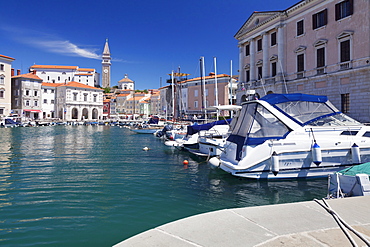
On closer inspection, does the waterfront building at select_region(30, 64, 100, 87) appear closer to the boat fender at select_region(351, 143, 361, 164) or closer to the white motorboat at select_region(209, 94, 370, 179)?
the white motorboat at select_region(209, 94, 370, 179)

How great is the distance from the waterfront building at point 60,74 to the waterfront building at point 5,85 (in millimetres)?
29099

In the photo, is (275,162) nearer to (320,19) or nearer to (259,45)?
(320,19)

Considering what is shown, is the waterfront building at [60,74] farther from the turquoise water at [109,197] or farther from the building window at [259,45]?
the turquoise water at [109,197]

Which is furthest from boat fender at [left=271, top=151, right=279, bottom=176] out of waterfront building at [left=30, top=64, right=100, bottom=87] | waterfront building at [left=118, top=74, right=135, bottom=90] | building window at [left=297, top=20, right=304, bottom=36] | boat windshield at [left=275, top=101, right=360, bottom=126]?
waterfront building at [left=118, top=74, right=135, bottom=90]

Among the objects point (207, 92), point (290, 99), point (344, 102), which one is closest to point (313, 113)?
point (290, 99)

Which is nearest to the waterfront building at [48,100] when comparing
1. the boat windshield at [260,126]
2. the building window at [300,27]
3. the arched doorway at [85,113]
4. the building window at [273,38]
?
the arched doorway at [85,113]

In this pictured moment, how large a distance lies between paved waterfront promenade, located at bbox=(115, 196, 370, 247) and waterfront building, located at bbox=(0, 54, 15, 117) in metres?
80.0

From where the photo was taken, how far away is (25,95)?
7725 centimetres

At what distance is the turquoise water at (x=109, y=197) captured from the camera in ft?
→ 20.1

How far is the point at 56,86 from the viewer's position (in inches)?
3521

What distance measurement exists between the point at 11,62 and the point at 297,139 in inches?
3199

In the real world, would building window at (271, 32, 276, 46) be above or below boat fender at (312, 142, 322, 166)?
above

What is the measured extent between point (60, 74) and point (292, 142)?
355 feet

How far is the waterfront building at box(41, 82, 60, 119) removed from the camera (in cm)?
8575
